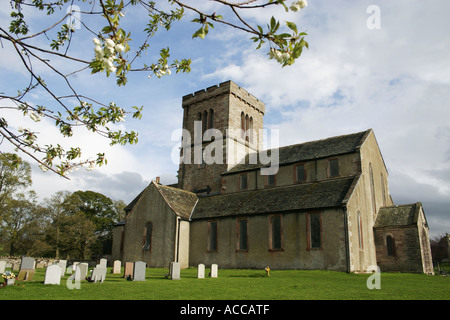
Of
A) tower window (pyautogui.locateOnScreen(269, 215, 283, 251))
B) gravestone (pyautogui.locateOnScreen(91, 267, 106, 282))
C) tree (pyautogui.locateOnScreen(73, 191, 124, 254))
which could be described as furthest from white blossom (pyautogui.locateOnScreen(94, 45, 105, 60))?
tree (pyautogui.locateOnScreen(73, 191, 124, 254))

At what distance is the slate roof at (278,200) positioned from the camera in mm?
26031

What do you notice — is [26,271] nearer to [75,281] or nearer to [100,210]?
[75,281]

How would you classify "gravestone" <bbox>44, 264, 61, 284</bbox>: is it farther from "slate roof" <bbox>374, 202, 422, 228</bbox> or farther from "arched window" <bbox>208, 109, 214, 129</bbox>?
"arched window" <bbox>208, 109, 214, 129</bbox>

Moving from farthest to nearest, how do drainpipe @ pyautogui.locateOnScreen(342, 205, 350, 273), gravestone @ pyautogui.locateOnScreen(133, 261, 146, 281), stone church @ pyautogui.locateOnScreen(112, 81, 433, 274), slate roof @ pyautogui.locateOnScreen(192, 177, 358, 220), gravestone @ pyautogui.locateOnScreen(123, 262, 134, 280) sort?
slate roof @ pyautogui.locateOnScreen(192, 177, 358, 220)
stone church @ pyautogui.locateOnScreen(112, 81, 433, 274)
drainpipe @ pyautogui.locateOnScreen(342, 205, 350, 273)
gravestone @ pyautogui.locateOnScreen(123, 262, 134, 280)
gravestone @ pyautogui.locateOnScreen(133, 261, 146, 281)

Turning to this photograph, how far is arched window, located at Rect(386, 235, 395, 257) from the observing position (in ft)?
91.8

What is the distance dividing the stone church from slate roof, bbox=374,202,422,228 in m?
0.08

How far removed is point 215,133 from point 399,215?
847 inches

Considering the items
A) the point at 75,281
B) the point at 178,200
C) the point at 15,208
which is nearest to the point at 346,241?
the point at 178,200

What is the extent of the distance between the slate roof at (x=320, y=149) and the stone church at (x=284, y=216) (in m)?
0.11

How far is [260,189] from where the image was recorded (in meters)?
33.1

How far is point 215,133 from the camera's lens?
41156mm
